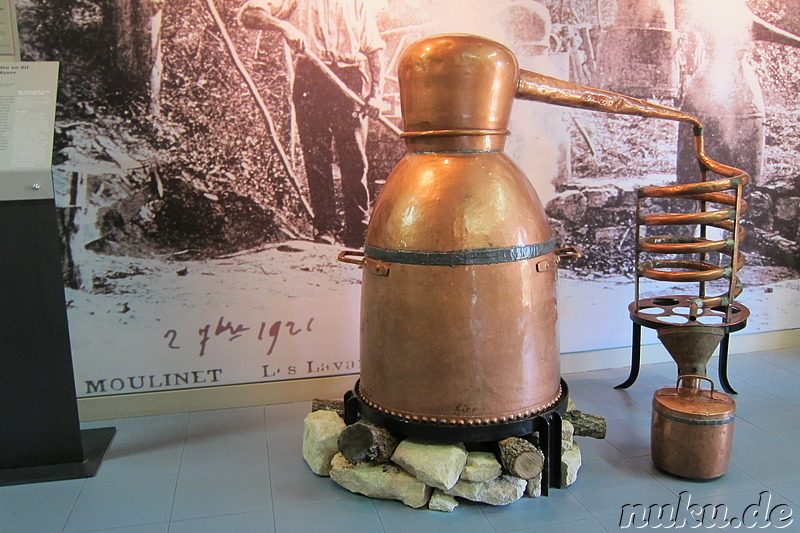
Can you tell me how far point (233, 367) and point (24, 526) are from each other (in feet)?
4.54

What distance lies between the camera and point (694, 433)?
2887mm

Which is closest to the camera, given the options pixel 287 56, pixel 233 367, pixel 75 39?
pixel 75 39

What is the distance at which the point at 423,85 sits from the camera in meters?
2.74

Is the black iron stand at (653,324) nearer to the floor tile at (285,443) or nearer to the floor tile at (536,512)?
the floor tile at (536,512)

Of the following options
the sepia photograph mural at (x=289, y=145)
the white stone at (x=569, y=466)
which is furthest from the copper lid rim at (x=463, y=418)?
the sepia photograph mural at (x=289, y=145)

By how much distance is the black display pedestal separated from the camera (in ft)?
9.82

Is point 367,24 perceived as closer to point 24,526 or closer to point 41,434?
point 41,434

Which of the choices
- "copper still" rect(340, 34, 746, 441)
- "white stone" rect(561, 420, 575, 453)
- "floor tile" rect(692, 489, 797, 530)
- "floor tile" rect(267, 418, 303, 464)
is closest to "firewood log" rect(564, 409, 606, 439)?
"white stone" rect(561, 420, 575, 453)

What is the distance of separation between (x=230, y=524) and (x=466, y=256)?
148 centimetres

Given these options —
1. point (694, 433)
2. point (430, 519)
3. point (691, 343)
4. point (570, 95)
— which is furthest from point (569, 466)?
point (570, 95)

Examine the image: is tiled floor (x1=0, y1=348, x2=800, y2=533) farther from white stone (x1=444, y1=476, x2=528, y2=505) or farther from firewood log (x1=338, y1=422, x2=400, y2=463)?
firewood log (x1=338, y1=422, x2=400, y2=463)

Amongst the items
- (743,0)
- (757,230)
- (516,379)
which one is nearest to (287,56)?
(516,379)

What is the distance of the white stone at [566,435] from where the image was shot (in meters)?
3.01

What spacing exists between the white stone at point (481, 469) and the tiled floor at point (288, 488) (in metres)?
0.15
